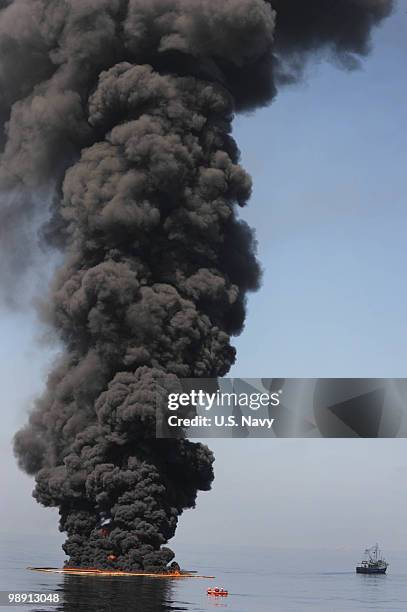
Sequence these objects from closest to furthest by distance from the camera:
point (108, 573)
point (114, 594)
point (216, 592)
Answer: point (114, 594), point (216, 592), point (108, 573)

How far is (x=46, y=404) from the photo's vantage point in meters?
86.4

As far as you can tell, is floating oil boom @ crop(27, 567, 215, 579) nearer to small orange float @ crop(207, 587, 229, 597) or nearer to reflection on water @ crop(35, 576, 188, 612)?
reflection on water @ crop(35, 576, 188, 612)

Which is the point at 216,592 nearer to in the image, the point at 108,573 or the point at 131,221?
the point at 108,573

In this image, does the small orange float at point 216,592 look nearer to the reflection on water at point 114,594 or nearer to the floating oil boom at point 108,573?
the reflection on water at point 114,594

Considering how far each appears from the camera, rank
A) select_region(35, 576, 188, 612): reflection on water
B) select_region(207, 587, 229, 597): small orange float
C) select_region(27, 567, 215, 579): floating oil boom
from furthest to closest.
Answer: select_region(27, 567, 215, 579): floating oil boom, select_region(207, 587, 229, 597): small orange float, select_region(35, 576, 188, 612): reflection on water

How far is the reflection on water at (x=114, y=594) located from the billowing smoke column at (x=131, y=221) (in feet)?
11.0

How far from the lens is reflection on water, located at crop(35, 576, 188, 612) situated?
58.5 meters

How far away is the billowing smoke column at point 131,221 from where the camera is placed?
7850cm

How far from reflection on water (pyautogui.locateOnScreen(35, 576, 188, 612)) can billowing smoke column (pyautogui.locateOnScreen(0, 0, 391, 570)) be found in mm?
3349

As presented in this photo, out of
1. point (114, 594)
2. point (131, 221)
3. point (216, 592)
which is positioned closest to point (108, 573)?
point (216, 592)

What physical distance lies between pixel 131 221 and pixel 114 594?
27989 mm

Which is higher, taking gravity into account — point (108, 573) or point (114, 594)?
point (108, 573)

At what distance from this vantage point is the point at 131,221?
275 feet

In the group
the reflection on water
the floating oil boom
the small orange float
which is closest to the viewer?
the reflection on water
